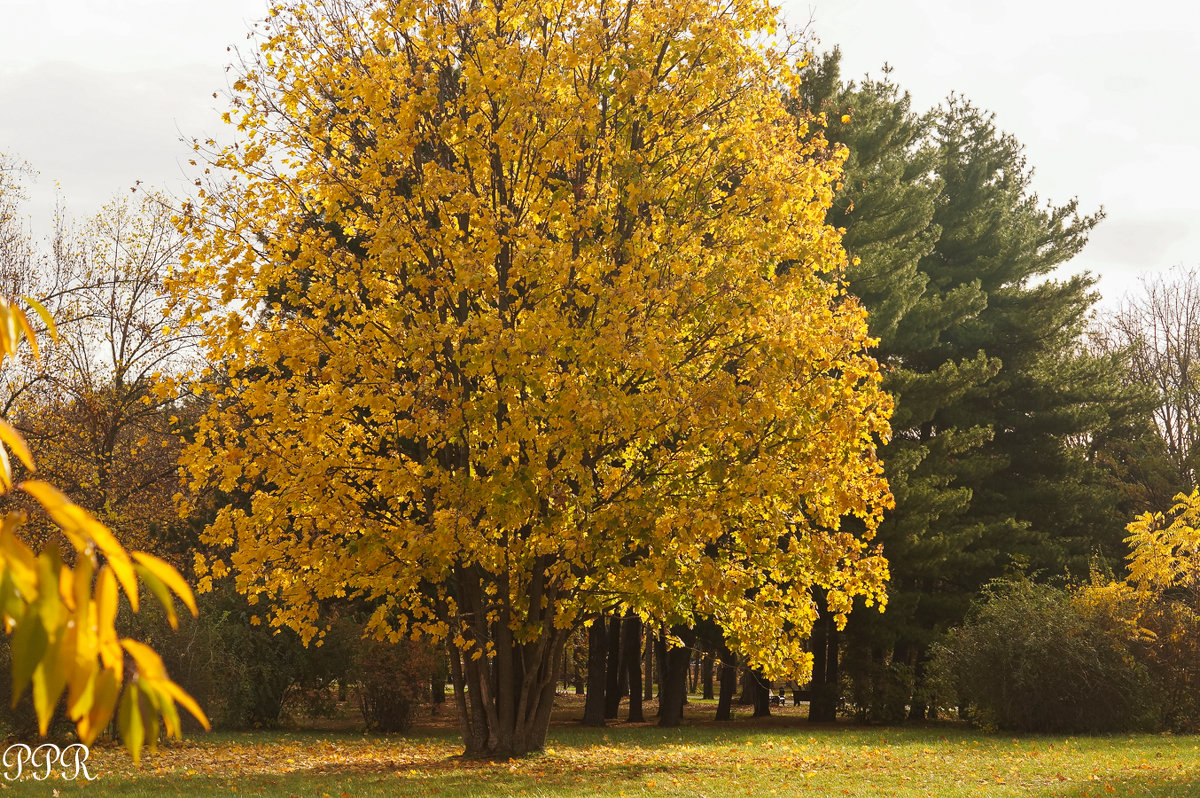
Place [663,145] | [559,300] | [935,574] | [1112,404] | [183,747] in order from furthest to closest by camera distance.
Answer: [1112,404], [935,574], [183,747], [663,145], [559,300]

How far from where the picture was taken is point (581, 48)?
1095 cm

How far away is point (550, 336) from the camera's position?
31.9 ft

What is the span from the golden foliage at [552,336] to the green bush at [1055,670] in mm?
9588

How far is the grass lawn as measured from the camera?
1012 cm

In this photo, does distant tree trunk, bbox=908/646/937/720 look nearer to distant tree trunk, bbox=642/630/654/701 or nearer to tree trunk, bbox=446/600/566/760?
distant tree trunk, bbox=642/630/654/701

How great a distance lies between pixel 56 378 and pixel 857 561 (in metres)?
19.6

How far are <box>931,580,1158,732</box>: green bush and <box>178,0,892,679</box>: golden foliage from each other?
9588 mm

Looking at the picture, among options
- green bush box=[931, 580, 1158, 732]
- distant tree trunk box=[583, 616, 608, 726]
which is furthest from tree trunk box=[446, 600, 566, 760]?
green bush box=[931, 580, 1158, 732]

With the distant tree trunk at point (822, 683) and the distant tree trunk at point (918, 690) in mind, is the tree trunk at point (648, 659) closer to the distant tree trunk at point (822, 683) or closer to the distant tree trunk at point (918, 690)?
the distant tree trunk at point (822, 683)

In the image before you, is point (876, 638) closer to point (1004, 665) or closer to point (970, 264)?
point (1004, 665)

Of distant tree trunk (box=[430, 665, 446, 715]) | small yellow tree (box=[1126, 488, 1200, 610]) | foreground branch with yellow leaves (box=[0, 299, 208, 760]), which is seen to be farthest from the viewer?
distant tree trunk (box=[430, 665, 446, 715])

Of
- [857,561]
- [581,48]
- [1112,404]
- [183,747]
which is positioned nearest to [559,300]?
[581,48]

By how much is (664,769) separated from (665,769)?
0.01 m

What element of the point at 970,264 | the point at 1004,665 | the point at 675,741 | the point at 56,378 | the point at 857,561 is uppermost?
the point at 970,264
